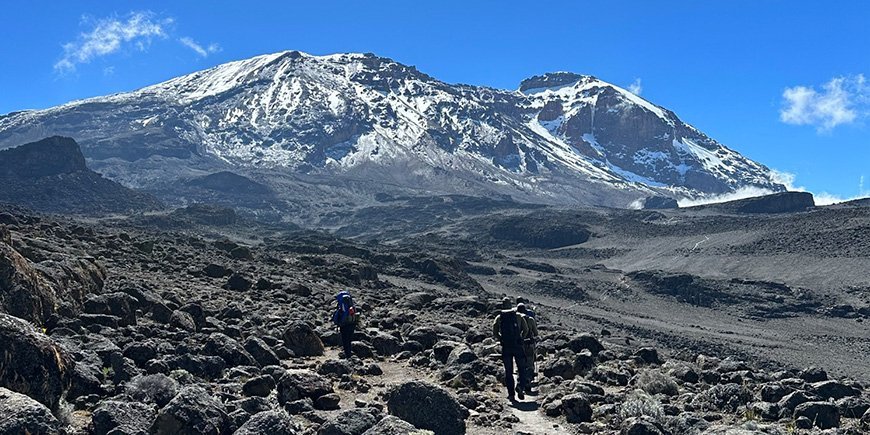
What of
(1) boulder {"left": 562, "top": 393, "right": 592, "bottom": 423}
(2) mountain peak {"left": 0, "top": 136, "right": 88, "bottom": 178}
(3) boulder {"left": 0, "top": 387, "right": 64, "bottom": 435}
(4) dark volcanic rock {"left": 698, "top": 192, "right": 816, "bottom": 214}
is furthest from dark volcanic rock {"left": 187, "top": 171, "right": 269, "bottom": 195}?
(3) boulder {"left": 0, "top": 387, "right": 64, "bottom": 435}

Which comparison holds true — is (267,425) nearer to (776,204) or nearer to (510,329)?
(510,329)

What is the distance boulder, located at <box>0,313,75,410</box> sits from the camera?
5.56 m

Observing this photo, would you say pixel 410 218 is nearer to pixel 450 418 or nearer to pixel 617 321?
pixel 617 321

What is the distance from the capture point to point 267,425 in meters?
5.46

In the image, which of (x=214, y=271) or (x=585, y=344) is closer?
(x=585, y=344)

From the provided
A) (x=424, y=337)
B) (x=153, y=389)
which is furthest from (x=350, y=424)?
(x=424, y=337)

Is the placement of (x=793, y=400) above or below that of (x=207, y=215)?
below

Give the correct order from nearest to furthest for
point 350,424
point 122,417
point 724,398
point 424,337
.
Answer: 1. point 122,417
2. point 350,424
3. point 724,398
4. point 424,337

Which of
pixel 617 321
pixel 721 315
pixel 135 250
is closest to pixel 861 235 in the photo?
pixel 721 315

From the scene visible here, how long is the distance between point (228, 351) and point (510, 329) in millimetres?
3760

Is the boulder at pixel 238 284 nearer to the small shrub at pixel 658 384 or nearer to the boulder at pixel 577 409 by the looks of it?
the small shrub at pixel 658 384

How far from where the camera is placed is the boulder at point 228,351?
9219 mm

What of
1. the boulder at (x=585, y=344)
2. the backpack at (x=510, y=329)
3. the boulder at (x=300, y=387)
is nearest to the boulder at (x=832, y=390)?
the backpack at (x=510, y=329)

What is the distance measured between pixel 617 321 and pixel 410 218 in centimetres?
9449
